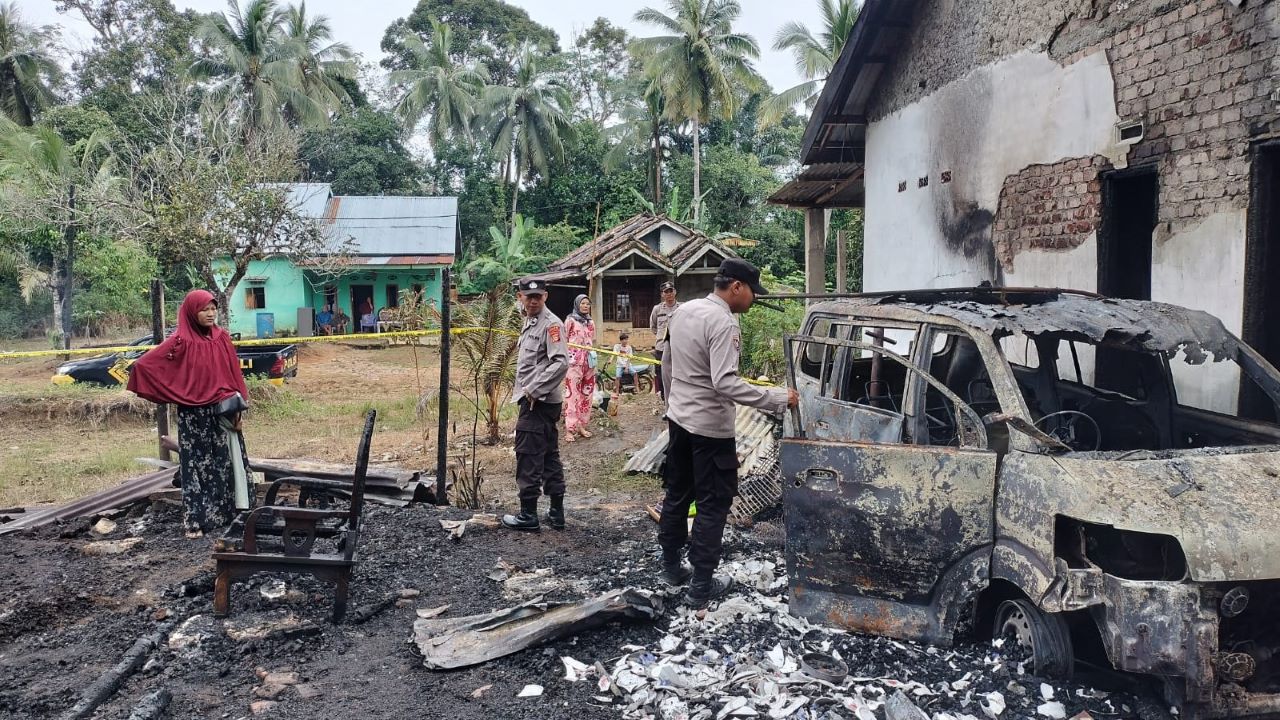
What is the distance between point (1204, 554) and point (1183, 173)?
395 centimetres

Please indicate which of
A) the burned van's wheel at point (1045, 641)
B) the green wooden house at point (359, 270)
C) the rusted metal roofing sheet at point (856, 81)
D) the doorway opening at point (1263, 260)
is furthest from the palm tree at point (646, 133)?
the burned van's wheel at point (1045, 641)

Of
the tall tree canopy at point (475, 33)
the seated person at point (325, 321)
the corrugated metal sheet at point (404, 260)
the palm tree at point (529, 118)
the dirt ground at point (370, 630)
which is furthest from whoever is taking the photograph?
the tall tree canopy at point (475, 33)

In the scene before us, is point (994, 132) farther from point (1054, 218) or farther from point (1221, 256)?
point (1221, 256)

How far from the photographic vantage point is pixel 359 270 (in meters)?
28.3

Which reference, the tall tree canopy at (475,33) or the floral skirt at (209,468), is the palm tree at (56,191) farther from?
the tall tree canopy at (475,33)

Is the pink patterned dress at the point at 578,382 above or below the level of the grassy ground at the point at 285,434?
above

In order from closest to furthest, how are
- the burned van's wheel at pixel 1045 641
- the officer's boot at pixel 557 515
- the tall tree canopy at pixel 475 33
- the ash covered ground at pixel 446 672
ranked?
the burned van's wheel at pixel 1045 641, the ash covered ground at pixel 446 672, the officer's boot at pixel 557 515, the tall tree canopy at pixel 475 33

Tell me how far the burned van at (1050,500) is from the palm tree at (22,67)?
35.4 metres

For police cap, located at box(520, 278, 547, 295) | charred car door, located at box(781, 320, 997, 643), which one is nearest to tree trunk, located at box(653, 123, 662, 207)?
police cap, located at box(520, 278, 547, 295)

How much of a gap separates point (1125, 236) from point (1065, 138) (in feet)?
3.28

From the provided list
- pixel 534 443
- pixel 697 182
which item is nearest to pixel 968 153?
pixel 534 443

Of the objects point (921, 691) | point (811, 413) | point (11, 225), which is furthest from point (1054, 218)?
point (11, 225)

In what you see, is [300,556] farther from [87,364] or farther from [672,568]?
[87,364]

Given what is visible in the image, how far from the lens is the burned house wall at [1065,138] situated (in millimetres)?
5645
